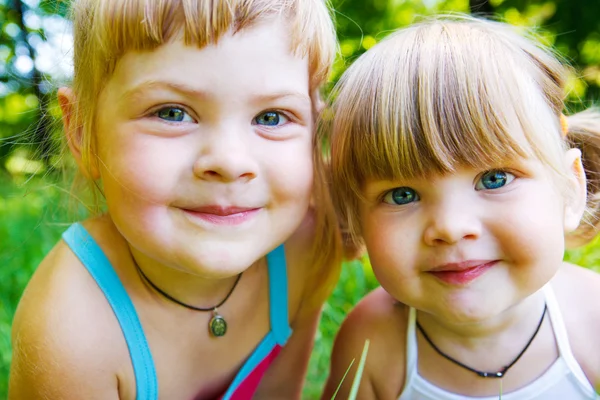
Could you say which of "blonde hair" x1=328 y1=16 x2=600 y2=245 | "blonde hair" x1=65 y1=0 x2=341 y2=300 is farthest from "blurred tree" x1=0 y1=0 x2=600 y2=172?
"blonde hair" x1=328 y1=16 x2=600 y2=245

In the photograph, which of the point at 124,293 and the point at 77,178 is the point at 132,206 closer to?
the point at 124,293

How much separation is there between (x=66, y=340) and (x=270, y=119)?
70 cm

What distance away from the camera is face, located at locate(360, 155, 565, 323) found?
1323mm

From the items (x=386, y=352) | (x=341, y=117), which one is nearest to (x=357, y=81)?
(x=341, y=117)

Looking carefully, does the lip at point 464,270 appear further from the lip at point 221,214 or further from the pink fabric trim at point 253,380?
the pink fabric trim at point 253,380

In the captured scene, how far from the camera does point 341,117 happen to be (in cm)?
148

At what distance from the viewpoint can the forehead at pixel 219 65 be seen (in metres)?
1.30

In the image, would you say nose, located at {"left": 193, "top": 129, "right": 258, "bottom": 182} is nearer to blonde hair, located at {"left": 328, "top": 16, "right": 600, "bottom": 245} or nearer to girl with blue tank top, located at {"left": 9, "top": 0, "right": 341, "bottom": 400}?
girl with blue tank top, located at {"left": 9, "top": 0, "right": 341, "bottom": 400}

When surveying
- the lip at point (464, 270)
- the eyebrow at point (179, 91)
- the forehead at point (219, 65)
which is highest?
the forehead at point (219, 65)

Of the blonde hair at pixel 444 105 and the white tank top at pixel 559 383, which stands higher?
the blonde hair at pixel 444 105

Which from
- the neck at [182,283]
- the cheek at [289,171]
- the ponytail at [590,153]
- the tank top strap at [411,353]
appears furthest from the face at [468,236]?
the neck at [182,283]

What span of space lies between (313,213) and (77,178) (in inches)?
27.9

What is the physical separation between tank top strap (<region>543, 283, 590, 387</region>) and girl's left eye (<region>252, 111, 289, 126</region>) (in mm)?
855

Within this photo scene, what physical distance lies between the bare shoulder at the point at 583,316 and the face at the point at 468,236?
1.05ft
